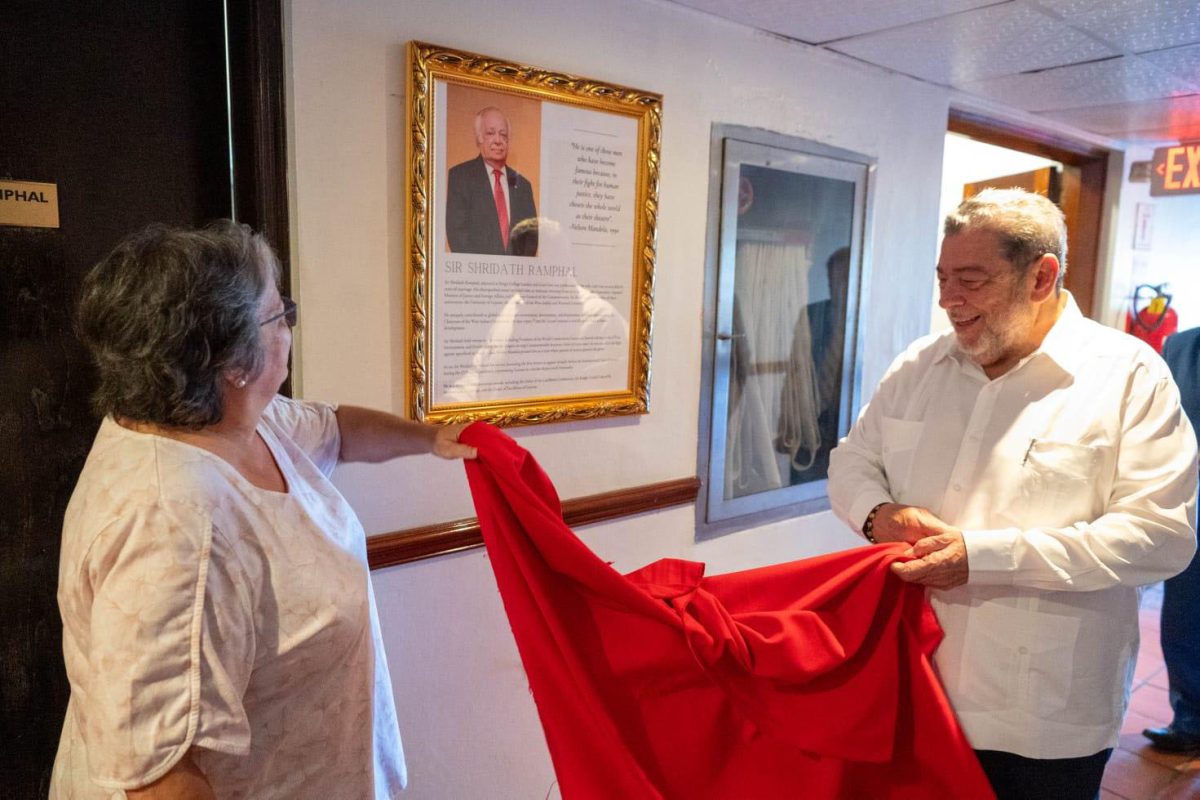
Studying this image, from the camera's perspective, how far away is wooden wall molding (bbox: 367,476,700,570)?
182cm

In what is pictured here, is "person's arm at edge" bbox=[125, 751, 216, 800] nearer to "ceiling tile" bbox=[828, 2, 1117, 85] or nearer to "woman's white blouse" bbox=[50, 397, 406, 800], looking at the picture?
"woman's white blouse" bbox=[50, 397, 406, 800]

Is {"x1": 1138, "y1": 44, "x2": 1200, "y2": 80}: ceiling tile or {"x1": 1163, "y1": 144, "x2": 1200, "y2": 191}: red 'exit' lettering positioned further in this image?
{"x1": 1163, "y1": 144, "x2": 1200, "y2": 191}: red 'exit' lettering

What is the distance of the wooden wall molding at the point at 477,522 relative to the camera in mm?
1822

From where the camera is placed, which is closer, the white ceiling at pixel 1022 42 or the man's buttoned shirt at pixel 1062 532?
the man's buttoned shirt at pixel 1062 532

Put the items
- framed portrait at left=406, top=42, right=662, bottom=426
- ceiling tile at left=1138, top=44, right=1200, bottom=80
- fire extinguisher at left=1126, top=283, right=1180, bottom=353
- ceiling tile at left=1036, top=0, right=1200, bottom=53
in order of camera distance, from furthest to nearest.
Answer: fire extinguisher at left=1126, top=283, right=1180, bottom=353
ceiling tile at left=1138, top=44, right=1200, bottom=80
ceiling tile at left=1036, top=0, right=1200, bottom=53
framed portrait at left=406, top=42, right=662, bottom=426

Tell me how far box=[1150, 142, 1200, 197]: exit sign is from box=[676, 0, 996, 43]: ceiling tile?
184 centimetres

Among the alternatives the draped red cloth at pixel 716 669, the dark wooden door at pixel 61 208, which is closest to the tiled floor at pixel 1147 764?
the draped red cloth at pixel 716 669

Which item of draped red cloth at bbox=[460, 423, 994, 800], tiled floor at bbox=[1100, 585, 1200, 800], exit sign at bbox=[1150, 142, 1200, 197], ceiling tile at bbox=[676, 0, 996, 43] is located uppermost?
ceiling tile at bbox=[676, 0, 996, 43]

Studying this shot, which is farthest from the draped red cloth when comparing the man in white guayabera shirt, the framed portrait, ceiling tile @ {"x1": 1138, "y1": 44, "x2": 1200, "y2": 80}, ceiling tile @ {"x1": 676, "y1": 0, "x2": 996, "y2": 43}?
ceiling tile @ {"x1": 1138, "y1": 44, "x2": 1200, "y2": 80}

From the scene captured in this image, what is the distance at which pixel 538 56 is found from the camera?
6.32ft

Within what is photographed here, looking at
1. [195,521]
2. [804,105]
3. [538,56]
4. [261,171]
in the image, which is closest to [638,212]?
[538,56]

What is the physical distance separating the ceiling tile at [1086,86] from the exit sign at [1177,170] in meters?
0.32

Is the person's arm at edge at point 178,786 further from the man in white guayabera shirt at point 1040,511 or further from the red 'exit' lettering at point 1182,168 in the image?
the red 'exit' lettering at point 1182,168

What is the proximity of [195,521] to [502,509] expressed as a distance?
563mm
